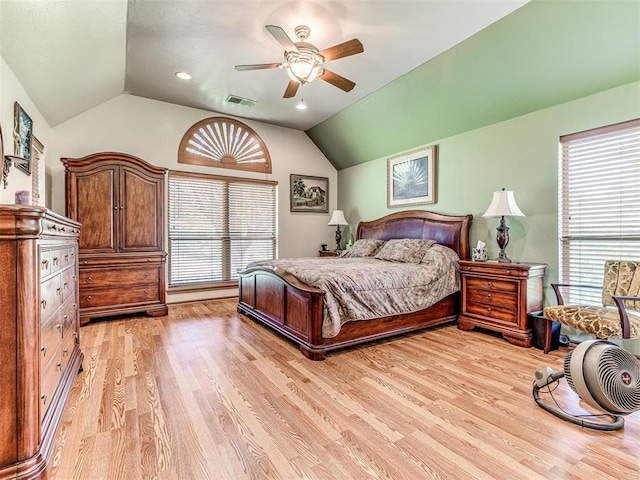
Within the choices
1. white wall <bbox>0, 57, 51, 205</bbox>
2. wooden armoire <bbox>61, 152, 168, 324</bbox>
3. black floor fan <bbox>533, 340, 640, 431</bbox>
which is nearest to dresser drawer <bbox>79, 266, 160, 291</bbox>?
wooden armoire <bbox>61, 152, 168, 324</bbox>

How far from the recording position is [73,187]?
12.5ft

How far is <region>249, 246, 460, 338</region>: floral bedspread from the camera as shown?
2959 mm

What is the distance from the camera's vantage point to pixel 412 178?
16.4 feet

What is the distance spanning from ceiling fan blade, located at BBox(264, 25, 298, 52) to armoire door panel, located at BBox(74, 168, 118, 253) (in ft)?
9.24

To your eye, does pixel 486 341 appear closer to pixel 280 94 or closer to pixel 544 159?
pixel 544 159

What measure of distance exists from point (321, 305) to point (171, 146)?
3.73 m

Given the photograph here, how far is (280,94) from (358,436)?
4.26 metres

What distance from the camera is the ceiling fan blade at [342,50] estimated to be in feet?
8.24

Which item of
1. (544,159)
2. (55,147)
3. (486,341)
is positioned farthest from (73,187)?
(544,159)

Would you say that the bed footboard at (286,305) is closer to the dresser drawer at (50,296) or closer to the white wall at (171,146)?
the white wall at (171,146)

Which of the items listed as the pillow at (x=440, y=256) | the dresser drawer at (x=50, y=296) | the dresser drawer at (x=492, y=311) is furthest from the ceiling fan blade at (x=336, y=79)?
the dresser drawer at (x=492, y=311)

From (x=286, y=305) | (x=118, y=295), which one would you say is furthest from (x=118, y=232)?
(x=286, y=305)

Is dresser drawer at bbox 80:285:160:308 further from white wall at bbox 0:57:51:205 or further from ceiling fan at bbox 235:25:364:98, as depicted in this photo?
ceiling fan at bbox 235:25:364:98

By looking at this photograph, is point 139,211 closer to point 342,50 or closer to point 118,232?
point 118,232
